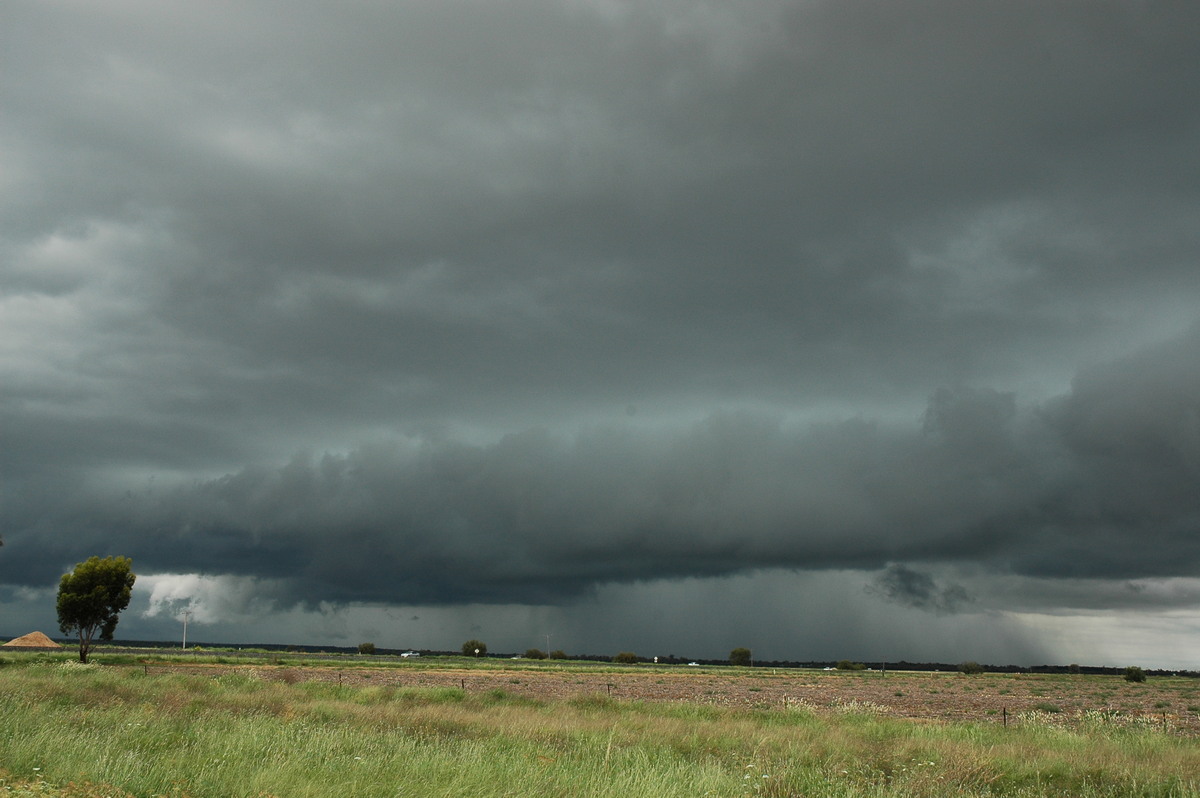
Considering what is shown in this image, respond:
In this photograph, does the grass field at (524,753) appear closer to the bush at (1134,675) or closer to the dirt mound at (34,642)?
the bush at (1134,675)

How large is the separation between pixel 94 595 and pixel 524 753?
65701mm

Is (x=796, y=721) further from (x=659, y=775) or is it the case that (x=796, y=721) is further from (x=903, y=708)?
(x=903, y=708)

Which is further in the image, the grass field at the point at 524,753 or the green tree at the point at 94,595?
the green tree at the point at 94,595

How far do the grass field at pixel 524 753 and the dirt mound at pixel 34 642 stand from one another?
11586 cm

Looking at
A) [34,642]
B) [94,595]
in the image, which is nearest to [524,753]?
[94,595]

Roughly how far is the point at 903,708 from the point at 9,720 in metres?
45.2

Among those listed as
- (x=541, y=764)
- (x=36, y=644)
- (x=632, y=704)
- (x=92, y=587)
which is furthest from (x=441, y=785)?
(x=36, y=644)

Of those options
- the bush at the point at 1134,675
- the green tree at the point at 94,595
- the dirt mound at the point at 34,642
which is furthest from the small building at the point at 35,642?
the bush at the point at 1134,675

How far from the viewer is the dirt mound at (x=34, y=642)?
12503 centimetres

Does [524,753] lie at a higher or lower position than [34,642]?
higher

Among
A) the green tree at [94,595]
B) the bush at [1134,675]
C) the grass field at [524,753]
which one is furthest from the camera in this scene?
the bush at [1134,675]

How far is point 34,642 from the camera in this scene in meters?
130

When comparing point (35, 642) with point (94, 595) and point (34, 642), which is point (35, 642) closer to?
point (34, 642)

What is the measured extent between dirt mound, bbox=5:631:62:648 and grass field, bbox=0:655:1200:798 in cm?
11586
